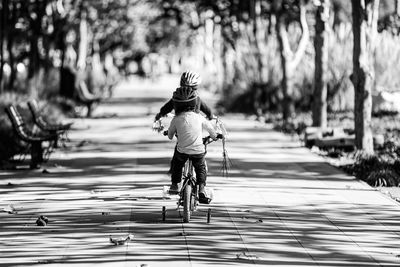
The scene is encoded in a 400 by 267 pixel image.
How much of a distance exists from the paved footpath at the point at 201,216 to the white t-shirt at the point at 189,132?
0.82 meters

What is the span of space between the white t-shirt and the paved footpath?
2.70 ft

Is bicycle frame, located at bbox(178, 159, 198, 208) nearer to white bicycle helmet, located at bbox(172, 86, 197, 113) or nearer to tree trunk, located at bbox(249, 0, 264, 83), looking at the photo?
white bicycle helmet, located at bbox(172, 86, 197, 113)

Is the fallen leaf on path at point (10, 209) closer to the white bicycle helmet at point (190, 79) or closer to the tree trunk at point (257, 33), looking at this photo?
the white bicycle helmet at point (190, 79)

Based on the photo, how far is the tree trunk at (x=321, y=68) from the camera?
2311cm

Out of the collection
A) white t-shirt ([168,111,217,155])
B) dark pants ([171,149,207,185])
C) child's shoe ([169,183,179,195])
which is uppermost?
white t-shirt ([168,111,217,155])

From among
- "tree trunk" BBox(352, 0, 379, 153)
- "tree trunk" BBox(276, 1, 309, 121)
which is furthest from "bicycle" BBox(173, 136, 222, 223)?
"tree trunk" BBox(276, 1, 309, 121)

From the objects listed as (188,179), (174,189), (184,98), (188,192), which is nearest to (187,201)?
(188,192)

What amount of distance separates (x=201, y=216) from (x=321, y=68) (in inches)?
500

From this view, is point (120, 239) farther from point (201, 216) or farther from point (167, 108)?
point (167, 108)

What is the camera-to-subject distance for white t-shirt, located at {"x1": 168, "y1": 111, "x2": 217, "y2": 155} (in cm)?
1084

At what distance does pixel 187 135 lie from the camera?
35.7 ft

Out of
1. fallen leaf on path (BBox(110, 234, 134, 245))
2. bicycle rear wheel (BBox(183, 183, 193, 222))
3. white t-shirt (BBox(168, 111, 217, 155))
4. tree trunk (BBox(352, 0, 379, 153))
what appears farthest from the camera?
tree trunk (BBox(352, 0, 379, 153))

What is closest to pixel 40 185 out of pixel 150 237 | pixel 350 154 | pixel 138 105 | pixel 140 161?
pixel 140 161

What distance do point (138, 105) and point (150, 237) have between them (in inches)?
1143
